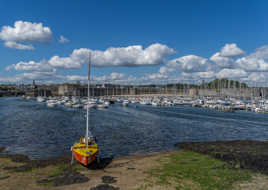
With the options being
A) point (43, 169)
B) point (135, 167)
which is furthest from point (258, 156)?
point (43, 169)

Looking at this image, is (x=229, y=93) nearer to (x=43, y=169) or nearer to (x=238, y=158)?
(x=238, y=158)

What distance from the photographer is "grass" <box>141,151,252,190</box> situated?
1923 cm

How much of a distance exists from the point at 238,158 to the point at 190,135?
19.1 m

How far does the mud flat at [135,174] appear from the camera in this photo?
62.5 ft

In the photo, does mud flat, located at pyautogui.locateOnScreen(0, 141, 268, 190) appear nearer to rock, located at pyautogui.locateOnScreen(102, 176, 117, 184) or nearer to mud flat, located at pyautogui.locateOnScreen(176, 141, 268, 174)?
rock, located at pyautogui.locateOnScreen(102, 176, 117, 184)

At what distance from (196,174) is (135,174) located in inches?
229

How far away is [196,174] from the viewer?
2169 centimetres

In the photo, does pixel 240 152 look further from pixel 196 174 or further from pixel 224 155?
pixel 196 174

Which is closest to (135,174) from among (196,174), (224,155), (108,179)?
(108,179)

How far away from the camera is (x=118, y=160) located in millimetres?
27703

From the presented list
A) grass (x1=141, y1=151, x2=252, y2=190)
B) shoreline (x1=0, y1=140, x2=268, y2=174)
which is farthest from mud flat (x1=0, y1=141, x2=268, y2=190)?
shoreline (x1=0, y1=140, x2=268, y2=174)

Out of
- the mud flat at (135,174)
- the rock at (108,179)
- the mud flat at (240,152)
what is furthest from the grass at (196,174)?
the rock at (108,179)

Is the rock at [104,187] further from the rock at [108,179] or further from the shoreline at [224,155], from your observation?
the shoreline at [224,155]

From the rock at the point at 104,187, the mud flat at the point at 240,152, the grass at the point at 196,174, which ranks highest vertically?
the rock at the point at 104,187
